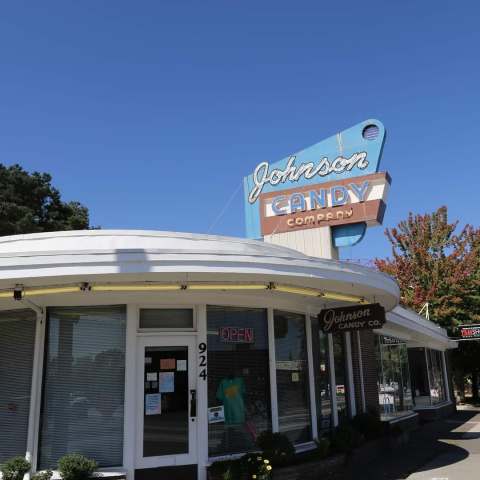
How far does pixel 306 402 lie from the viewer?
10023 millimetres

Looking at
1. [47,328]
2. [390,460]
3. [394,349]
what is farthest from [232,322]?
[394,349]

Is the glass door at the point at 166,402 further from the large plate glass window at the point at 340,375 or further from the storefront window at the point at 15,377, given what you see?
the large plate glass window at the point at 340,375

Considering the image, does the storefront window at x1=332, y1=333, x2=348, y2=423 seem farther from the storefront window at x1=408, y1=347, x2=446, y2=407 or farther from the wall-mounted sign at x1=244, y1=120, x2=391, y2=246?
the storefront window at x1=408, y1=347, x2=446, y2=407

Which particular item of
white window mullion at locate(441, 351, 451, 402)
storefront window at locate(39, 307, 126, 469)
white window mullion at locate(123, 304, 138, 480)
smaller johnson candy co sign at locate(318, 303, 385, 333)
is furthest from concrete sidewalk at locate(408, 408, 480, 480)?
white window mullion at locate(441, 351, 451, 402)

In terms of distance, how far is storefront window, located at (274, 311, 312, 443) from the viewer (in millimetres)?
9461

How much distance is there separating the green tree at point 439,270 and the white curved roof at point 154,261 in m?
22.0

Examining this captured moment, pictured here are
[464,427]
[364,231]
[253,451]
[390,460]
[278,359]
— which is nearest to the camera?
[253,451]

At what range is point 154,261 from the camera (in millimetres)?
6973

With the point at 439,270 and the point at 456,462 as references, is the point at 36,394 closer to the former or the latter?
the point at 456,462

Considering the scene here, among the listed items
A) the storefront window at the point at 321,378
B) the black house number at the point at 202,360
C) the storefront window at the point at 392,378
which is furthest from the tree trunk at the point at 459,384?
the black house number at the point at 202,360

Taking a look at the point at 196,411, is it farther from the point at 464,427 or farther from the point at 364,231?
the point at 464,427

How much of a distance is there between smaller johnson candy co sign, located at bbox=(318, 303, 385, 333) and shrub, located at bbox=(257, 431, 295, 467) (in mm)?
2321

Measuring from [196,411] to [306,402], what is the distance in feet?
8.55

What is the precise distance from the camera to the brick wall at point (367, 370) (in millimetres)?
12969
